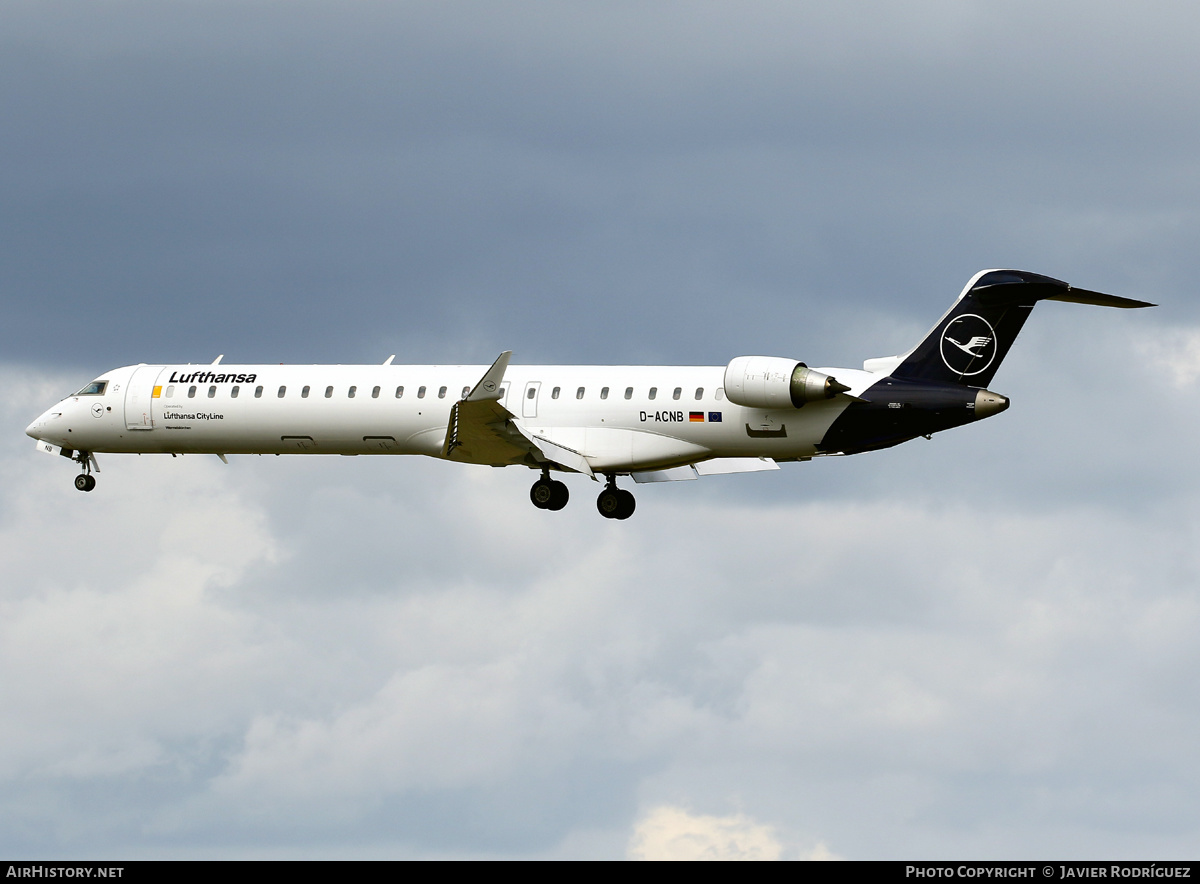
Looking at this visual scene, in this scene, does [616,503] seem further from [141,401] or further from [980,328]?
[141,401]

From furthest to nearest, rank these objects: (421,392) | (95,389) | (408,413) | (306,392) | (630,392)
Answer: (95,389), (306,392), (421,392), (408,413), (630,392)

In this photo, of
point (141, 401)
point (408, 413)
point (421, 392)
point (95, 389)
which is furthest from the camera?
point (95, 389)

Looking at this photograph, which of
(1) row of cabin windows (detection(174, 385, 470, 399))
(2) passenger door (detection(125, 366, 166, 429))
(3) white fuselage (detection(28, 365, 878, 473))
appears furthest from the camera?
(2) passenger door (detection(125, 366, 166, 429))

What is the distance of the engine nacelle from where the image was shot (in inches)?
1585

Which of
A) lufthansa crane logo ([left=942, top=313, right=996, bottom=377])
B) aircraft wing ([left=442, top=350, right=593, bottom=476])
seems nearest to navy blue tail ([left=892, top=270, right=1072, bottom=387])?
lufthansa crane logo ([left=942, top=313, right=996, bottom=377])

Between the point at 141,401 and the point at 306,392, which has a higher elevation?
the point at 141,401

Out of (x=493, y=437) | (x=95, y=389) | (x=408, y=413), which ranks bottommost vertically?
(x=493, y=437)

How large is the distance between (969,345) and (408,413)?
604 inches

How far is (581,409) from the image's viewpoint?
43.3 m

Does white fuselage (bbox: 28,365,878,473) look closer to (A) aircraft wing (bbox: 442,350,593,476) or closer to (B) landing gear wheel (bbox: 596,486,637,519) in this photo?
(A) aircraft wing (bbox: 442,350,593,476)

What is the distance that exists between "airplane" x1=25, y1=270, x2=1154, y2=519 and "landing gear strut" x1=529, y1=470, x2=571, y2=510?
0.14 ft

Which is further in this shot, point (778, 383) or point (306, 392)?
point (306, 392)

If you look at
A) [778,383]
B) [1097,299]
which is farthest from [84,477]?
[1097,299]

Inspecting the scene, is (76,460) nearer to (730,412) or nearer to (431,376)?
(431,376)
